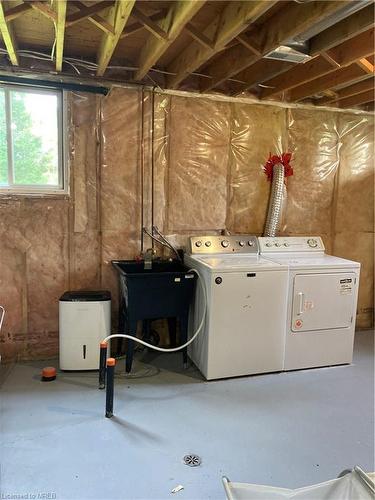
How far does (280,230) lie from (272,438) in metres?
2.20

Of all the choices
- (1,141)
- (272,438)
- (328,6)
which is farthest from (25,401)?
(328,6)

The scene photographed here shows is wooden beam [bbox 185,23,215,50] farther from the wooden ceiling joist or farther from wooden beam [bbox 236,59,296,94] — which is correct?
wooden beam [bbox 236,59,296,94]

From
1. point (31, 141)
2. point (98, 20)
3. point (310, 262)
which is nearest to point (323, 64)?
point (310, 262)

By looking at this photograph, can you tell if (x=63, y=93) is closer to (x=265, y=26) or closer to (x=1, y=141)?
(x=1, y=141)

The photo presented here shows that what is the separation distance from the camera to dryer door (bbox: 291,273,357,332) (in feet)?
10.3

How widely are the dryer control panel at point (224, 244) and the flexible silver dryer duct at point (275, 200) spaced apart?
22cm

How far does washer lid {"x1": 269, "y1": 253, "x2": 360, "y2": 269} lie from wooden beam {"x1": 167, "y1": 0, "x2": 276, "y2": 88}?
170 cm

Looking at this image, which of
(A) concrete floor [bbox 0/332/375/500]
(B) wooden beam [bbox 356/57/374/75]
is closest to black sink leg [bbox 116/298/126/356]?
(A) concrete floor [bbox 0/332/375/500]

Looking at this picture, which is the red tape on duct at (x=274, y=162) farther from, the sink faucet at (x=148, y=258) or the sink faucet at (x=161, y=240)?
the sink faucet at (x=148, y=258)

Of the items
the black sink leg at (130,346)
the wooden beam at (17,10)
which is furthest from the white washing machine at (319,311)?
the wooden beam at (17,10)

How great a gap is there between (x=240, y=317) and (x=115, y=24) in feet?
7.16

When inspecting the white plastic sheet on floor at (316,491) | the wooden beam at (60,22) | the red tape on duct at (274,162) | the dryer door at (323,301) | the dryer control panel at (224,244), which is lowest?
the white plastic sheet on floor at (316,491)

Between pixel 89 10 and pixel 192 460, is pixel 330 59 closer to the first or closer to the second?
pixel 89 10

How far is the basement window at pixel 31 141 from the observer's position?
306cm
